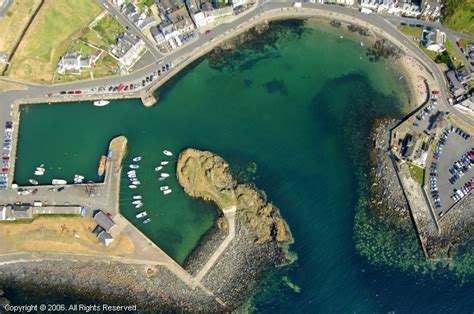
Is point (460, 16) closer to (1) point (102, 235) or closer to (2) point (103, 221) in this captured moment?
(2) point (103, 221)

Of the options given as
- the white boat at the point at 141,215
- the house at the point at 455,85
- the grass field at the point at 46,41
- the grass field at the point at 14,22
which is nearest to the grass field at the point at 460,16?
the house at the point at 455,85

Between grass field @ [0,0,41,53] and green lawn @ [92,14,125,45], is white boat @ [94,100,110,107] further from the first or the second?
grass field @ [0,0,41,53]

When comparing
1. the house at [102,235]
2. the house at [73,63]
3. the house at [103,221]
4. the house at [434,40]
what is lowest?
the house at [102,235]

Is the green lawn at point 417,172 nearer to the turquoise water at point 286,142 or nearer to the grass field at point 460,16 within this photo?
the turquoise water at point 286,142

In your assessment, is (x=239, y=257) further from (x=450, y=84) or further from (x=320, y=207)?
(x=450, y=84)

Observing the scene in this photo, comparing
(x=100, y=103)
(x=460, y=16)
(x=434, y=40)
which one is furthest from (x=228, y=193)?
(x=460, y=16)

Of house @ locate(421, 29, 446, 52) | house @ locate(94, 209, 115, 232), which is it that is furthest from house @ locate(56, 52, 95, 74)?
house @ locate(421, 29, 446, 52)
